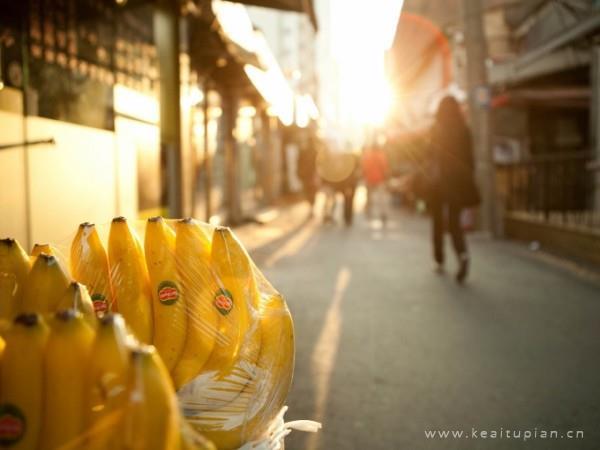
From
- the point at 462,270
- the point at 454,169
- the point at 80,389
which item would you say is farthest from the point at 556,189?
the point at 80,389

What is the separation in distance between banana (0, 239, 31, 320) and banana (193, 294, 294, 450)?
527mm

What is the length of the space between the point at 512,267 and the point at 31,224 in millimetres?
6683

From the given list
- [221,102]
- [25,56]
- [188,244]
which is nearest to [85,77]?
[25,56]

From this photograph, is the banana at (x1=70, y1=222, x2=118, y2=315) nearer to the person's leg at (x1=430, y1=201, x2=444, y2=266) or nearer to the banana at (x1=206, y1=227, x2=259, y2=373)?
the banana at (x1=206, y1=227, x2=259, y2=373)

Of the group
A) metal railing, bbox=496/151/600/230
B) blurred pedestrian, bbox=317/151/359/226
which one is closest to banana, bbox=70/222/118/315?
metal railing, bbox=496/151/600/230

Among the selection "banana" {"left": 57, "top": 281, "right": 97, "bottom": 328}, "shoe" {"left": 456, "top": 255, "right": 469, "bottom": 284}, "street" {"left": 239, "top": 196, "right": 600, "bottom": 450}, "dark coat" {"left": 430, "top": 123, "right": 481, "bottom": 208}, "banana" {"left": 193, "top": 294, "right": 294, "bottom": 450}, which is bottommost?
"street" {"left": 239, "top": 196, "right": 600, "bottom": 450}

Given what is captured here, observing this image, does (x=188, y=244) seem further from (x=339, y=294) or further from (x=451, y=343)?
(x=339, y=294)

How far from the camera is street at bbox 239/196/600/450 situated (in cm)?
329

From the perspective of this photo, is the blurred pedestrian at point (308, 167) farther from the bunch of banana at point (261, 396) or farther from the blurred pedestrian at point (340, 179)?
the bunch of banana at point (261, 396)

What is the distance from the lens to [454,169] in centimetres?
796

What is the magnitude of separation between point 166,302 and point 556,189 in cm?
1105

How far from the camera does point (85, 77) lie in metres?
6.00

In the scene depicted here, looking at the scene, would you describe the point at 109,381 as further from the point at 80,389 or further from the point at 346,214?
the point at 346,214

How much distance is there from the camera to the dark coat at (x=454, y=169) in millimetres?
7977
